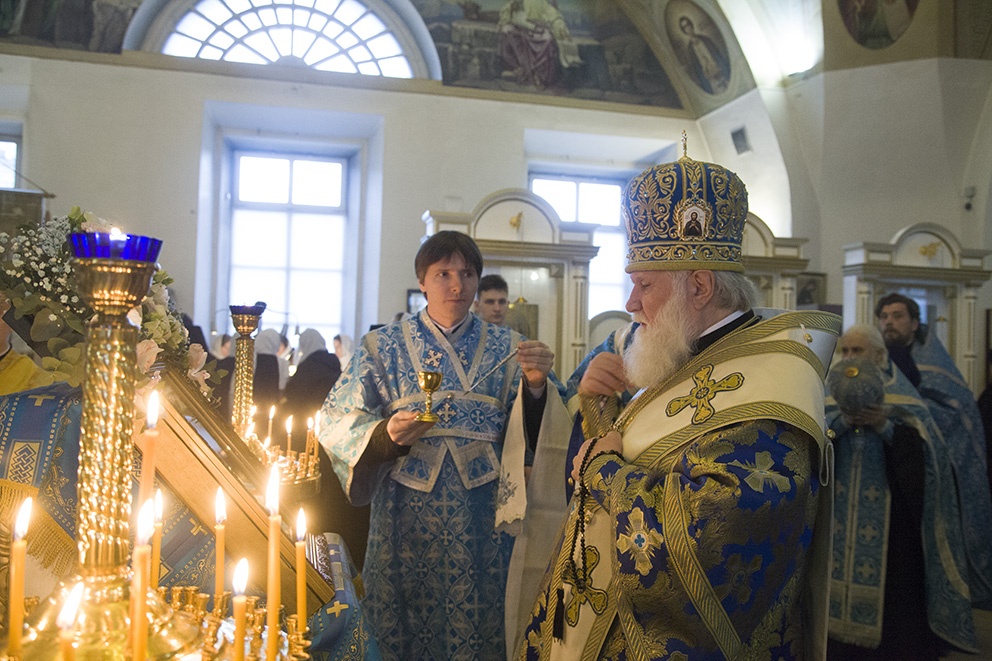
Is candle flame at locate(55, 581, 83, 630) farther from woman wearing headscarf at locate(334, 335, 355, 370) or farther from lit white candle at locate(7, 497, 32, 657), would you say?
woman wearing headscarf at locate(334, 335, 355, 370)

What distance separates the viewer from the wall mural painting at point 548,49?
12.4 metres

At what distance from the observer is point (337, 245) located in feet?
44.0

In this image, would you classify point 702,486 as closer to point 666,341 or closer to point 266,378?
point 666,341

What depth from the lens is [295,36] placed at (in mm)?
12234

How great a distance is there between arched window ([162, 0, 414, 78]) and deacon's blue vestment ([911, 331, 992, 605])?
909cm

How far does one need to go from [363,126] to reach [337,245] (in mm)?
2005

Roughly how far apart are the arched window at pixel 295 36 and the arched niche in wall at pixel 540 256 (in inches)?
220

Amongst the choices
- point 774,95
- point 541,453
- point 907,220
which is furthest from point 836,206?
point 541,453

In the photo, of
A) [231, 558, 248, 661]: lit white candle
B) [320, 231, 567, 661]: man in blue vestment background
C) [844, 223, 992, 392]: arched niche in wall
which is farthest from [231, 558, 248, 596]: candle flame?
[844, 223, 992, 392]: arched niche in wall

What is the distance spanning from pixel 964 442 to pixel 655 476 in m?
4.25

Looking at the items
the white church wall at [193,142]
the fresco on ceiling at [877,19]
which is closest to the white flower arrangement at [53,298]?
the white church wall at [193,142]

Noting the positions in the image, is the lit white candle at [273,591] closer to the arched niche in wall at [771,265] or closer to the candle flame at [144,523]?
the candle flame at [144,523]

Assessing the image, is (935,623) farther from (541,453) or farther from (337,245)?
(337,245)

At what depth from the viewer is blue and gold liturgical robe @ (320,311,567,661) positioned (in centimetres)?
268
